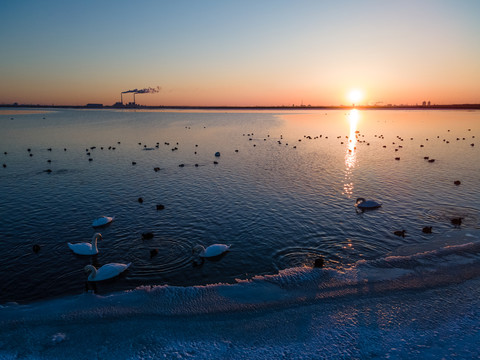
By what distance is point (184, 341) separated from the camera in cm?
995

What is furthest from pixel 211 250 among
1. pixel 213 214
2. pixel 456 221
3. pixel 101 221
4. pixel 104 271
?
pixel 456 221

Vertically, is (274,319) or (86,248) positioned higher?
(86,248)

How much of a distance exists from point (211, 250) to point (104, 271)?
520 cm

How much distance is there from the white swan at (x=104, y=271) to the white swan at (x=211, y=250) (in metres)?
3.90

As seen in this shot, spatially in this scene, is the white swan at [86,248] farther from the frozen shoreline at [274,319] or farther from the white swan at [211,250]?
the white swan at [211,250]

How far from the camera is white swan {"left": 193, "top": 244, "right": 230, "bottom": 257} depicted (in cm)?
1540

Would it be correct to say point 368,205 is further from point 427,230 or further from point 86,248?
point 86,248

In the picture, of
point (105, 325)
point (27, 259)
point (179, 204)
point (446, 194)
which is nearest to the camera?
point (105, 325)

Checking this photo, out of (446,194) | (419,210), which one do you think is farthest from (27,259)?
(446,194)

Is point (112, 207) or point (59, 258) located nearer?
point (59, 258)

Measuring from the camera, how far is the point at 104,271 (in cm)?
1376

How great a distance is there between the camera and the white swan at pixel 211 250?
15398 mm

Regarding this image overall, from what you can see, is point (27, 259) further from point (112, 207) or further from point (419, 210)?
point (419, 210)

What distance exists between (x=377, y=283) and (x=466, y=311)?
10.5 feet
